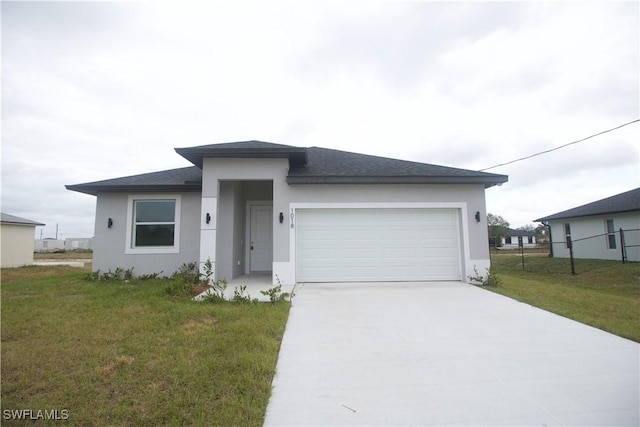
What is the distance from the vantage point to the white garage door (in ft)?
27.5

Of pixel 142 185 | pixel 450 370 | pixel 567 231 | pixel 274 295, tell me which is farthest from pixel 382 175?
pixel 567 231

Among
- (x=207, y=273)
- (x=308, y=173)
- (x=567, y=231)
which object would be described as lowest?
(x=207, y=273)

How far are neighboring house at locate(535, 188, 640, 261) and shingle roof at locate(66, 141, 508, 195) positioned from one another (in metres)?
10.9

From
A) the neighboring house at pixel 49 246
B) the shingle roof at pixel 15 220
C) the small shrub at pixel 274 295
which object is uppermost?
the shingle roof at pixel 15 220

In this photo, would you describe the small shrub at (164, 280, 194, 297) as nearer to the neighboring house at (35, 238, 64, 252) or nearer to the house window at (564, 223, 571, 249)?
the house window at (564, 223, 571, 249)

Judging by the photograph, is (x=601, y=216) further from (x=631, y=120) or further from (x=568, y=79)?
(x=568, y=79)

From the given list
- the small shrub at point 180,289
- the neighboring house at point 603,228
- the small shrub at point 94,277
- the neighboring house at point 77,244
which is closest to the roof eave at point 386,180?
the small shrub at point 180,289

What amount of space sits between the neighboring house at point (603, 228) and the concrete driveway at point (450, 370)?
44.9 ft

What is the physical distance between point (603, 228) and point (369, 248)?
57.9ft

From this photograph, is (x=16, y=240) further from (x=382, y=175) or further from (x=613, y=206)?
(x=613, y=206)

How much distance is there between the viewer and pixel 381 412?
2.51 metres

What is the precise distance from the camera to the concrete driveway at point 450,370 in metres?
2.49

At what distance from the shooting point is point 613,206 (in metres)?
16.7

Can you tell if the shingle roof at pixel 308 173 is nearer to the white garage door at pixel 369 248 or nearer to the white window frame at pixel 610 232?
the white garage door at pixel 369 248
